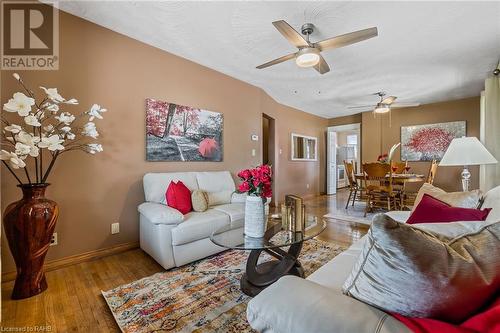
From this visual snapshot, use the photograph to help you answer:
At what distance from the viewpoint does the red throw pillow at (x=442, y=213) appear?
1.28 meters

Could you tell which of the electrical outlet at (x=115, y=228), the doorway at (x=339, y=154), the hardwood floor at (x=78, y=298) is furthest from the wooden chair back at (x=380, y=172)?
the electrical outlet at (x=115, y=228)

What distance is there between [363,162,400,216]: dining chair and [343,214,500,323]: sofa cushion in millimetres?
3558

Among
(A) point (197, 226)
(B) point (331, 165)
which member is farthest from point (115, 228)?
(B) point (331, 165)

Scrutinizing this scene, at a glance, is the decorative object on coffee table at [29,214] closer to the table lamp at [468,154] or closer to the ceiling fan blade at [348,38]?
the ceiling fan blade at [348,38]

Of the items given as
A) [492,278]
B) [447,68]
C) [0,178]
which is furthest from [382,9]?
[0,178]

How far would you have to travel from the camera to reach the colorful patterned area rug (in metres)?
1.43

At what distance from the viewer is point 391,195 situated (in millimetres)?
4035

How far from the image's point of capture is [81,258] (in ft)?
7.62

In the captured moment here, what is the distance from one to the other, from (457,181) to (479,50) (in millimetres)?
3306

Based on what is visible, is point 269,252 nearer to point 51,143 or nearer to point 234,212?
point 234,212

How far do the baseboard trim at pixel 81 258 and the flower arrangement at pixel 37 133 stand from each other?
0.80 m

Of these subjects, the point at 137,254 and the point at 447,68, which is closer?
the point at 137,254

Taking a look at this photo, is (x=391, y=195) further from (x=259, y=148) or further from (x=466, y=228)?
(x=466, y=228)

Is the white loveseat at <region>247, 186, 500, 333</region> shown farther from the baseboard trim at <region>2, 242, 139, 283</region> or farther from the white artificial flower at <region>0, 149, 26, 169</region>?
the baseboard trim at <region>2, 242, 139, 283</region>
